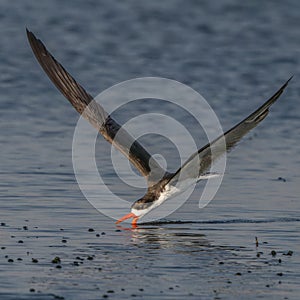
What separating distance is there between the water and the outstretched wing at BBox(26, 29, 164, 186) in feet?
2.51

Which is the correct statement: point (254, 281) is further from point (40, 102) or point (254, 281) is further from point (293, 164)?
point (40, 102)

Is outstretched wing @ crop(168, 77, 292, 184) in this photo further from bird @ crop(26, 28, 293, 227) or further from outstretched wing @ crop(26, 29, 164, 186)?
outstretched wing @ crop(26, 29, 164, 186)

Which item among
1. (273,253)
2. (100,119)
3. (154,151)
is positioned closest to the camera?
(273,253)

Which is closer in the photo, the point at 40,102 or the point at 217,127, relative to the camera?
the point at 217,127

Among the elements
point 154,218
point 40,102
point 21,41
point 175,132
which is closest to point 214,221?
point 154,218

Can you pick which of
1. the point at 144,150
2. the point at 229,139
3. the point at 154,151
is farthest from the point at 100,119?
the point at 154,151

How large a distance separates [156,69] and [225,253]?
1229 centimetres

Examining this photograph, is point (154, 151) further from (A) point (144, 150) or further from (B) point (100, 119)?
(B) point (100, 119)

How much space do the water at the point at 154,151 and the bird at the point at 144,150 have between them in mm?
431

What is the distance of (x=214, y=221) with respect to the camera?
1270cm

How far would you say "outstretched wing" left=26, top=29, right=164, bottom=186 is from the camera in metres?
12.4

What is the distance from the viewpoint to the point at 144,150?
502 inches

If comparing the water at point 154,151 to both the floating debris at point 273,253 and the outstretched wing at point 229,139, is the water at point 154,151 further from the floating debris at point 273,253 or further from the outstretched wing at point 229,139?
the outstretched wing at point 229,139

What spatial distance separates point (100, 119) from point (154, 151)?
4025mm
